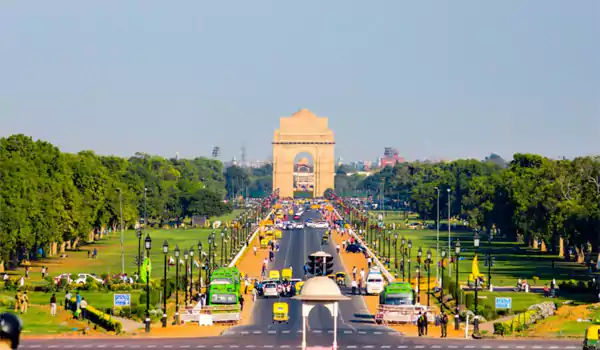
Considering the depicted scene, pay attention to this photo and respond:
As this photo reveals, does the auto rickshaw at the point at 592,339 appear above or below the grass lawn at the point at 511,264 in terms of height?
below

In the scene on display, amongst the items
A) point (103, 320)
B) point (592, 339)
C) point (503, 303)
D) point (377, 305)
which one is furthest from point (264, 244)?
point (592, 339)

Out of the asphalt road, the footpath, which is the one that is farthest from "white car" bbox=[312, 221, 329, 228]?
the asphalt road

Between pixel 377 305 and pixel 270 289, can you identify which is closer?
pixel 377 305

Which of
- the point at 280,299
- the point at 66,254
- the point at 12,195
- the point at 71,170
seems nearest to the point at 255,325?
the point at 280,299

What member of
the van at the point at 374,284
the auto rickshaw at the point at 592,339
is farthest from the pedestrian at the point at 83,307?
the auto rickshaw at the point at 592,339

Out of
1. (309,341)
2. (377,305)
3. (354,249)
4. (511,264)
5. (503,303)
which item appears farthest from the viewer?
(354,249)

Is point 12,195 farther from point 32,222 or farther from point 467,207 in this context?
point 467,207

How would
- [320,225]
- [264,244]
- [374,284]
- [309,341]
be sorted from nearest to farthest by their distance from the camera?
[309,341], [374,284], [264,244], [320,225]

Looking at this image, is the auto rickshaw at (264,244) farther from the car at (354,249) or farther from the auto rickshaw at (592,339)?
the auto rickshaw at (592,339)

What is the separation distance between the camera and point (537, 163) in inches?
4951

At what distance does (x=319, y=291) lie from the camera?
2291 cm

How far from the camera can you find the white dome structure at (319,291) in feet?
74.4

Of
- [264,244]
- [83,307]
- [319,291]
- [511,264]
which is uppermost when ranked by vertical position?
[264,244]

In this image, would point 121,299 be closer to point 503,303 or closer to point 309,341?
point 309,341
